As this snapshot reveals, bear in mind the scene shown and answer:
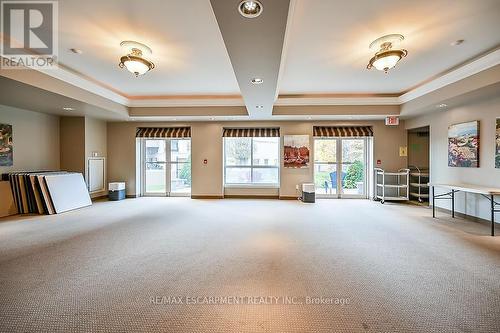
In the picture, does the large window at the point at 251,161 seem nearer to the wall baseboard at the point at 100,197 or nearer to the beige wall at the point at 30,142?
the wall baseboard at the point at 100,197

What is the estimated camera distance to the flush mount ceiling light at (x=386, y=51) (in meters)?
3.32

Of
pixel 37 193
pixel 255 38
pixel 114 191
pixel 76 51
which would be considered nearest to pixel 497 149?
pixel 255 38

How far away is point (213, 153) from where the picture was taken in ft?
25.3

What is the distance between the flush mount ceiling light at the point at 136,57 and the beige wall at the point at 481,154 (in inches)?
264

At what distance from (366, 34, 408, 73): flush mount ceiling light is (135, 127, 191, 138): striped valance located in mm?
5913

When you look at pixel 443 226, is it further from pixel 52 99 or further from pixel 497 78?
pixel 52 99

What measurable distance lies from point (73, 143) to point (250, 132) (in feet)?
18.0

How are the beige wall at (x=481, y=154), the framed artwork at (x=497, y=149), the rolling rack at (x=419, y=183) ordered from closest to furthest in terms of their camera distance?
the framed artwork at (x=497, y=149)
the beige wall at (x=481, y=154)
the rolling rack at (x=419, y=183)

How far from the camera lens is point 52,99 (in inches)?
193

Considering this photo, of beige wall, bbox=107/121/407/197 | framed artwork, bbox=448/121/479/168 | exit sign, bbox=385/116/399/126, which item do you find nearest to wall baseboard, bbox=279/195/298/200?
beige wall, bbox=107/121/407/197

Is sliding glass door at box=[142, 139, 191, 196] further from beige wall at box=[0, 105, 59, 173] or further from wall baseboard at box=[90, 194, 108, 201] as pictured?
beige wall at box=[0, 105, 59, 173]

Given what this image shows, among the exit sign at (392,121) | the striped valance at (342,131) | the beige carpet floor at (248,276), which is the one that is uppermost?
the exit sign at (392,121)

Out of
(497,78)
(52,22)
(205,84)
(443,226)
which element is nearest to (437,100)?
(497,78)

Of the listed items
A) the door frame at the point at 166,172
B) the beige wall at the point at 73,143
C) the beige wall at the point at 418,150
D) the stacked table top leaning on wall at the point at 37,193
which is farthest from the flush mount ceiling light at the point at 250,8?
the beige wall at the point at 418,150
